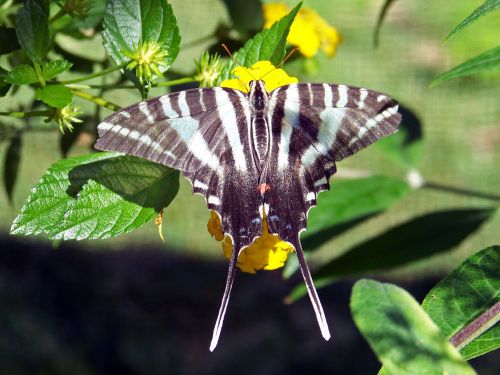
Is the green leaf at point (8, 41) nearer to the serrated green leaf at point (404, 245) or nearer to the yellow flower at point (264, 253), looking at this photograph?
the yellow flower at point (264, 253)

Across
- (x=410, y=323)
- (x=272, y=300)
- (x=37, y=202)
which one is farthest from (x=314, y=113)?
(x=272, y=300)

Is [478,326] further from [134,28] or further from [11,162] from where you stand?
[11,162]

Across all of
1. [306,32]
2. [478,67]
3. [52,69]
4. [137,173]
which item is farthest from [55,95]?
[306,32]

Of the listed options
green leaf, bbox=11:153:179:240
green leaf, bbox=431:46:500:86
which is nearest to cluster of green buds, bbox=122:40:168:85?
green leaf, bbox=11:153:179:240

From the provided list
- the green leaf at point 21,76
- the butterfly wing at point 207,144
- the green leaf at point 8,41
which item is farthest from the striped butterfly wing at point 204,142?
the green leaf at point 8,41

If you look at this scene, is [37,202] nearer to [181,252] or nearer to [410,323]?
[410,323]

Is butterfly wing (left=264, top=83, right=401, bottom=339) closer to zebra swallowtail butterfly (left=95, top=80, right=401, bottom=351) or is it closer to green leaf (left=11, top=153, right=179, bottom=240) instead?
zebra swallowtail butterfly (left=95, top=80, right=401, bottom=351)

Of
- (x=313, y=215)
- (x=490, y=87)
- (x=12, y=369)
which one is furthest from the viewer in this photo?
(x=490, y=87)
